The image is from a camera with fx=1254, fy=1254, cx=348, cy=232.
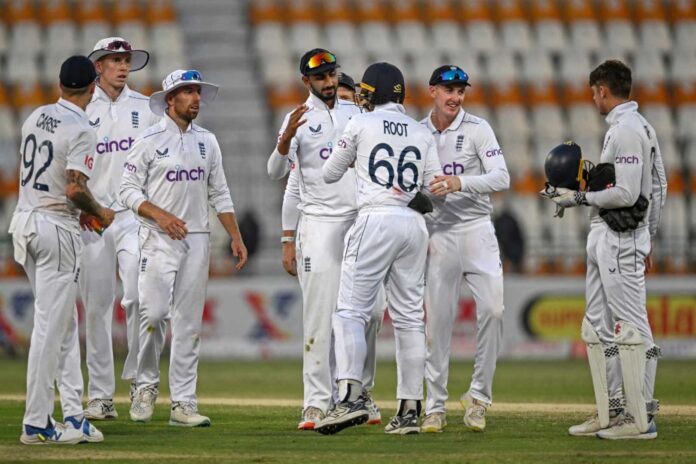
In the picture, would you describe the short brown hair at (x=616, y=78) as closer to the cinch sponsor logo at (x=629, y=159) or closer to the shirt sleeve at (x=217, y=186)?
the cinch sponsor logo at (x=629, y=159)

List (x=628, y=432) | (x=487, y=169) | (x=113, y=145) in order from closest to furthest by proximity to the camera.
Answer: (x=628, y=432)
(x=487, y=169)
(x=113, y=145)

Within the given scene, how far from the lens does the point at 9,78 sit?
2069 centimetres

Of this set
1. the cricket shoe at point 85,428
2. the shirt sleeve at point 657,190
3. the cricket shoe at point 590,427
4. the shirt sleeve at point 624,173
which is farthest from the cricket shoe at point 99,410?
the shirt sleeve at point 657,190

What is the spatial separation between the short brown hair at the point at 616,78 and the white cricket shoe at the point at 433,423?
2.55 metres

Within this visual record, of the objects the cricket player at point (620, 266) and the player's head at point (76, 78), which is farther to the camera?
the cricket player at point (620, 266)

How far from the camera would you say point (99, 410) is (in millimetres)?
9703

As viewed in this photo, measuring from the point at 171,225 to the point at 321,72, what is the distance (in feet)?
5.09

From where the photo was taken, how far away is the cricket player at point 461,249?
8953 mm

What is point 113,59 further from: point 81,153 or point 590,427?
point 590,427

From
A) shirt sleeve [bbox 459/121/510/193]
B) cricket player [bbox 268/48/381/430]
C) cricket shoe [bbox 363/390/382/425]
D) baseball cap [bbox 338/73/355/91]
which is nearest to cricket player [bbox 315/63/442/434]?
shirt sleeve [bbox 459/121/510/193]

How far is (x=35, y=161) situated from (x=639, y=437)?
4312mm

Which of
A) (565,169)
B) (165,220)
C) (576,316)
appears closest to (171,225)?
(165,220)

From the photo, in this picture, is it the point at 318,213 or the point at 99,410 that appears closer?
the point at 318,213

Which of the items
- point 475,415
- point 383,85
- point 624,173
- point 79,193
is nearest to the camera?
point 79,193
